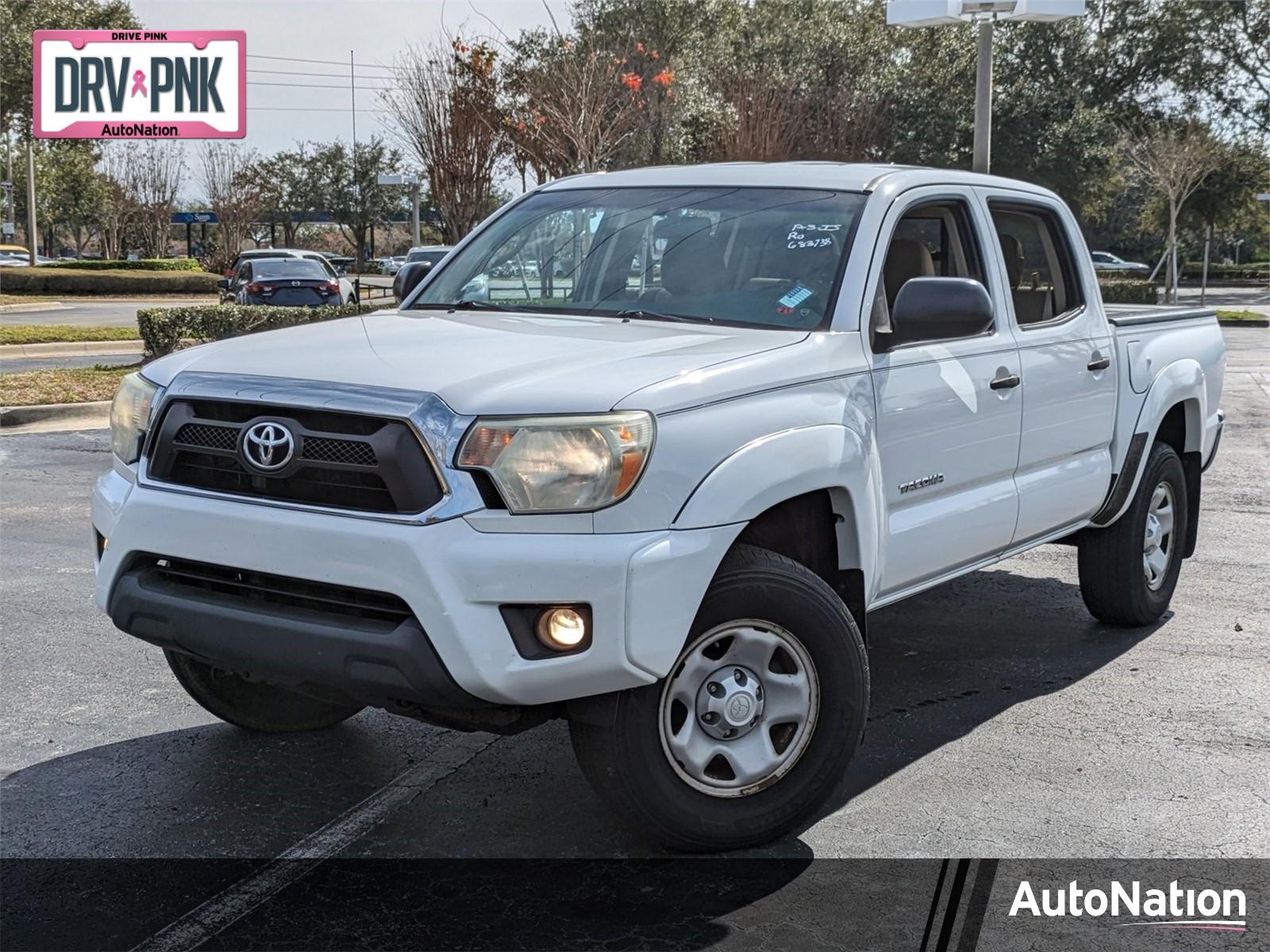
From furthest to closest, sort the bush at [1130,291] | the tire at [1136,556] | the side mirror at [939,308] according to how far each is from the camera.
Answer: the bush at [1130,291] → the tire at [1136,556] → the side mirror at [939,308]

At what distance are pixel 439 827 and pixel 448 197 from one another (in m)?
18.1

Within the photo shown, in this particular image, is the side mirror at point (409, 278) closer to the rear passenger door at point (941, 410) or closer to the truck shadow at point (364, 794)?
the truck shadow at point (364, 794)

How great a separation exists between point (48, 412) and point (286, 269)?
436 inches

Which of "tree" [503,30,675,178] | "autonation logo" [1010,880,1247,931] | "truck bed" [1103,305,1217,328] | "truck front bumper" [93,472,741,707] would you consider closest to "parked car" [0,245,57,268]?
"tree" [503,30,675,178]

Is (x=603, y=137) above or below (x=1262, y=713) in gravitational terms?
above

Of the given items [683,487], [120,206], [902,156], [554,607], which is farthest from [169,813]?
[120,206]

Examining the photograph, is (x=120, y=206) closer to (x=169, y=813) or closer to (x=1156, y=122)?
(x=1156, y=122)

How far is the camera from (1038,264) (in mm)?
6059

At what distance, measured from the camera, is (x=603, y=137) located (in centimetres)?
2219

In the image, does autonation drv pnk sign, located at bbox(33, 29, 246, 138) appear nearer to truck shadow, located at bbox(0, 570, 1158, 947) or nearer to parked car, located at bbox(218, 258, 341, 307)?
parked car, located at bbox(218, 258, 341, 307)

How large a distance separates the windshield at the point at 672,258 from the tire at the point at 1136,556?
2.30 metres

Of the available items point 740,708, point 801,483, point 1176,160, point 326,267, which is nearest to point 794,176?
point 801,483

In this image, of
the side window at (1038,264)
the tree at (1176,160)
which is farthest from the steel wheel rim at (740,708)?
the tree at (1176,160)

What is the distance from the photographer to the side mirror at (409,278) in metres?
5.86
